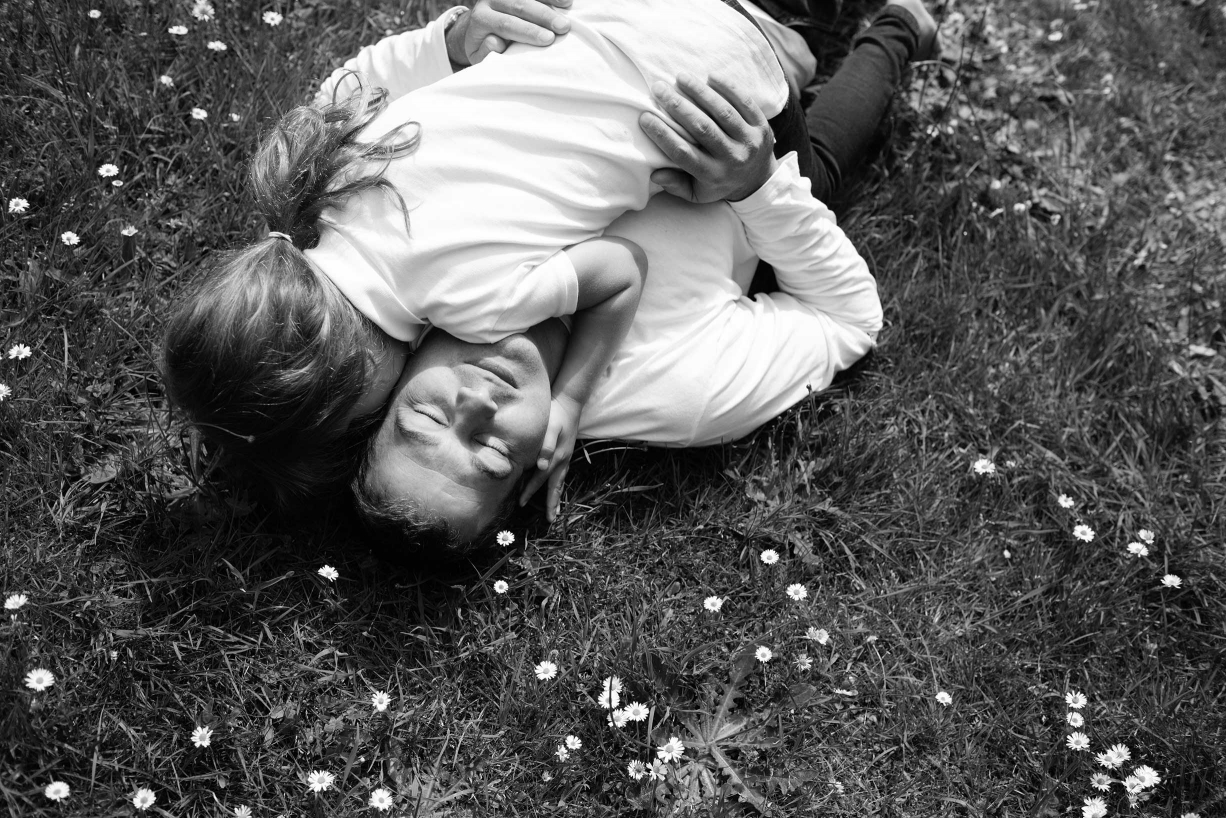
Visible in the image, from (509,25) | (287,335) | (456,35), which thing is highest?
(509,25)

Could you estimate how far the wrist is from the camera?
3379mm

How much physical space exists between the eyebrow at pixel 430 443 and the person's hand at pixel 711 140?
3.44ft

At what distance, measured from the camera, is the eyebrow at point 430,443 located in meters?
2.84

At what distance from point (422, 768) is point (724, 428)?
1433 millimetres

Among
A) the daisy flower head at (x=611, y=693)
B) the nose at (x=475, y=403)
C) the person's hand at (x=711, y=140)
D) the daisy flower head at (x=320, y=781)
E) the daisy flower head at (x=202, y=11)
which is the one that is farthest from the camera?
the daisy flower head at (x=202, y=11)

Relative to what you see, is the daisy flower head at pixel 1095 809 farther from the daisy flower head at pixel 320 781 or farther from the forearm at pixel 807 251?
the daisy flower head at pixel 320 781

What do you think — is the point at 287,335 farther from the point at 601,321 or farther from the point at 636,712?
the point at 636,712

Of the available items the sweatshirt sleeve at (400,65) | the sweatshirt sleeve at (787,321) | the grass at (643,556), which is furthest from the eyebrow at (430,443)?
the sweatshirt sleeve at (400,65)

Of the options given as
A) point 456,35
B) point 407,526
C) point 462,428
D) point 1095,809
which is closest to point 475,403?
point 462,428

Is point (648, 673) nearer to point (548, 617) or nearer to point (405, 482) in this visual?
point (548, 617)

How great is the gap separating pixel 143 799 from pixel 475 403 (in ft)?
4.34

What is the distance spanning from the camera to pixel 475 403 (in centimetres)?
283

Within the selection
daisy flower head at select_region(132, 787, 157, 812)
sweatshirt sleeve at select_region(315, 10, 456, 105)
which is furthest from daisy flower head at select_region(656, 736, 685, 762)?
sweatshirt sleeve at select_region(315, 10, 456, 105)

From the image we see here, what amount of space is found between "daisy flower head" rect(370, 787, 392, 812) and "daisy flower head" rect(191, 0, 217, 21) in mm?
2915
